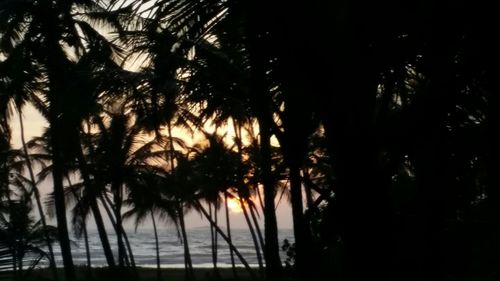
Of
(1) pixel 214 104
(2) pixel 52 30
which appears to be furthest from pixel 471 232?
(2) pixel 52 30

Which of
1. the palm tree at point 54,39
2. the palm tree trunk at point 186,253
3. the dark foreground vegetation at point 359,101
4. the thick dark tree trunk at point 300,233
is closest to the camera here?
the dark foreground vegetation at point 359,101

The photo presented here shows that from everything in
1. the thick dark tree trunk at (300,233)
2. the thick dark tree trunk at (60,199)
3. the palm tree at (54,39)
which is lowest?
the thick dark tree trunk at (300,233)

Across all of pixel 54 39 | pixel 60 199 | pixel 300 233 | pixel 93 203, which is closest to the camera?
pixel 300 233

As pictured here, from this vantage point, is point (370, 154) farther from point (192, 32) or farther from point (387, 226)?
point (192, 32)

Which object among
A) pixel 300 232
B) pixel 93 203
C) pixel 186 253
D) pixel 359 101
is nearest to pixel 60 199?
pixel 93 203

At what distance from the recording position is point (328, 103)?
158 inches

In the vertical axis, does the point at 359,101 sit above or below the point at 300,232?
above

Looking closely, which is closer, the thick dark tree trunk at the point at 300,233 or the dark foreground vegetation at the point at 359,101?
the dark foreground vegetation at the point at 359,101

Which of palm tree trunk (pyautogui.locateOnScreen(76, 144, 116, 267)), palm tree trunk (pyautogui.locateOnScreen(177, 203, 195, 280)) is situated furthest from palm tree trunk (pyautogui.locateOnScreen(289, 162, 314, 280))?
palm tree trunk (pyautogui.locateOnScreen(177, 203, 195, 280))

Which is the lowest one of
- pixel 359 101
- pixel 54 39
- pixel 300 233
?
pixel 300 233

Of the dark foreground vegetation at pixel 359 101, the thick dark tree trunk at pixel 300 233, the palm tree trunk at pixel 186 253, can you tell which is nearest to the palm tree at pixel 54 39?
the dark foreground vegetation at pixel 359 101

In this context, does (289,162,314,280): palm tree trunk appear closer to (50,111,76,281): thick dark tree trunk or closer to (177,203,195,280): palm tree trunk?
(50,111,76,281): thick dark tree trunk

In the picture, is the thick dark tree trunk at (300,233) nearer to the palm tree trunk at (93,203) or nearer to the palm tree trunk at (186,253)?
the palm tree trunk at (93,203)

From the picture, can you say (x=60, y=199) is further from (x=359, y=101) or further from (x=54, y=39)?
(x=359, y=101)
